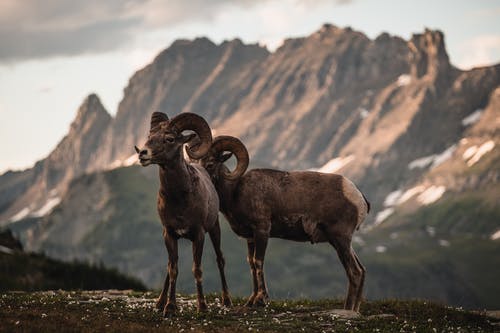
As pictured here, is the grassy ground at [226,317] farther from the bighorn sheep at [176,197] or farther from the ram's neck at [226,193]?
the ram's neck at [226,193]

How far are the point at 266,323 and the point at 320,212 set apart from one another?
5370 mm

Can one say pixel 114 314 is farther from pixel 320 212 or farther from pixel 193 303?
pixel 320 212

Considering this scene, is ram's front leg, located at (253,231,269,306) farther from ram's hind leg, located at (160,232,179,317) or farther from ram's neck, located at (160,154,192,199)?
ram's neck, located at (160,154,192,199)

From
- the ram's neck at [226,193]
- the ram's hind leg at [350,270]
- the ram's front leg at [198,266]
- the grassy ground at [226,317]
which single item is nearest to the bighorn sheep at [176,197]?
the ram's front leg at [198,266]

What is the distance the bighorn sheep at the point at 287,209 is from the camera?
26.2 meters

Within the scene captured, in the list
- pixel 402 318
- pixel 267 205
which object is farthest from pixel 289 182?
pixel 402 318

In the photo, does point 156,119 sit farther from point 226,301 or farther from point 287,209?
point 226,301

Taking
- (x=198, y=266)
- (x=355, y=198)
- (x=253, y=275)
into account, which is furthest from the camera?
(x=355, y=198)

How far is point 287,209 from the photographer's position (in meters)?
26.7

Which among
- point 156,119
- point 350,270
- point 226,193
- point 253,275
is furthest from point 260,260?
point 156,119

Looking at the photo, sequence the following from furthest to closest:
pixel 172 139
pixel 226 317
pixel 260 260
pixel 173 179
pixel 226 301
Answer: pixel 226 301 < pixel 260 260 < pixel 173 179 < pixel 172 139 < pixel 226 317

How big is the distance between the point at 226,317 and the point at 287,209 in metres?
4.91

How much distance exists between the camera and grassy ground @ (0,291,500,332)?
20655 millimetres

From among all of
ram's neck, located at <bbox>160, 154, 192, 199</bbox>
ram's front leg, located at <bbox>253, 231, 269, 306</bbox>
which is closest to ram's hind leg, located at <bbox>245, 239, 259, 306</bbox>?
ram's front leg, located at <bbox>253, 231, 269, 306</bbox>
